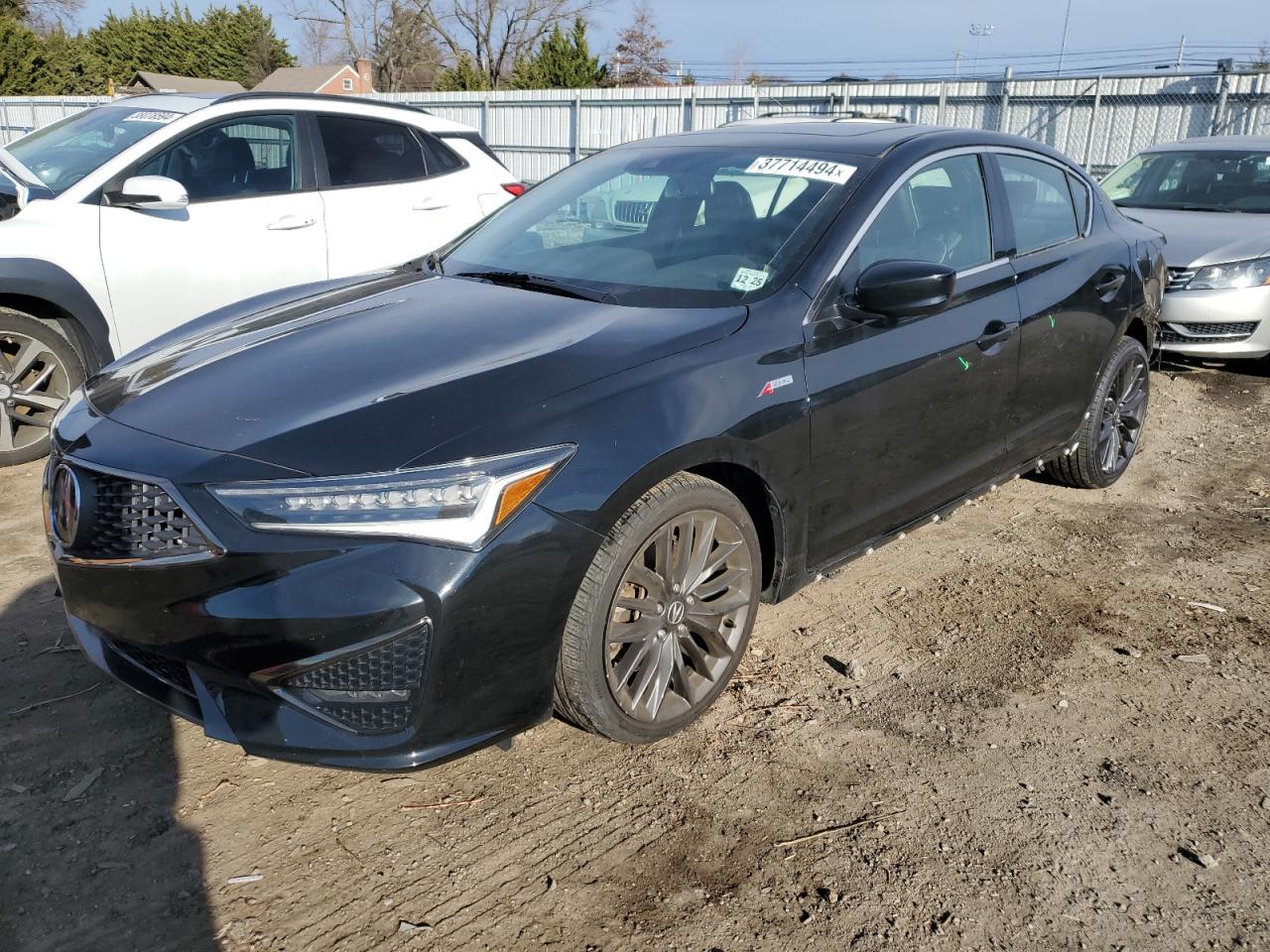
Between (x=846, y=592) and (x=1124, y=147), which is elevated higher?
(x=1124, y=147)

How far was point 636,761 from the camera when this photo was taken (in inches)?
117

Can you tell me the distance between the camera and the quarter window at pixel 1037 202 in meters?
4.15

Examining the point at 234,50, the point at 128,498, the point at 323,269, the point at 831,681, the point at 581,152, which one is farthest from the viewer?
the point at 234,50

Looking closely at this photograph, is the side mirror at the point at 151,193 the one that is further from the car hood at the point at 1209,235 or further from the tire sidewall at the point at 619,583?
the car hood at the point at 1209,235

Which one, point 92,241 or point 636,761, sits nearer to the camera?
point 636,761

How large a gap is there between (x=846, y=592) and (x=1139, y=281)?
7.44 feet

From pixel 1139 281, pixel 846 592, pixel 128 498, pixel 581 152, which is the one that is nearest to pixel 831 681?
pixel 846 592

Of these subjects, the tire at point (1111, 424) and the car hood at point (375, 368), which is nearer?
the car hood at point (375, 368)

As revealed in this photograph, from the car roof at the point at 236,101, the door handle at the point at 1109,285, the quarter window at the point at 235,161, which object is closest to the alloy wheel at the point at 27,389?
the quarter window at the point at 235,161

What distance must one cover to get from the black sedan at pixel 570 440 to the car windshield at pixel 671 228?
14mm

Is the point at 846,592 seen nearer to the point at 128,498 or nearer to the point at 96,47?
the point at 128,498

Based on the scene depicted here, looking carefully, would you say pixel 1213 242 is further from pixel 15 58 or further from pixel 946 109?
pixel 15 58

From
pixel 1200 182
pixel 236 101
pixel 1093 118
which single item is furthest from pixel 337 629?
pixel 1093 118

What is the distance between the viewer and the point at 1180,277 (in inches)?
291
